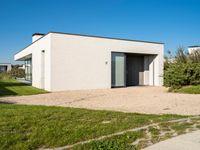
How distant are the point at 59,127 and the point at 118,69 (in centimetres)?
1468

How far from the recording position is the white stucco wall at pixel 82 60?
16.2 m

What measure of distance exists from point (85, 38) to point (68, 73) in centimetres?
307

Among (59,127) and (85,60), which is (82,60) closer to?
(85,60)

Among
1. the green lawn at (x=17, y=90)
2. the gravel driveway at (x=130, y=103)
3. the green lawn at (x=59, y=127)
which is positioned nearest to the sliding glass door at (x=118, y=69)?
the green lawn at (x=17, y=90)

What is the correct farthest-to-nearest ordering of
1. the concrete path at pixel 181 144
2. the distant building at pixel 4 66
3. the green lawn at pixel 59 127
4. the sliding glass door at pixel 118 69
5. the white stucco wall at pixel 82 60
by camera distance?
the distant building at pixel 4 66, the sliding glass door at pixel 118 69, the white stucco wall at pixel 82 60, the green lawn at pixel 59 127, the concrete path at pixel 181 144

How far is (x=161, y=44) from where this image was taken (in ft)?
72.4

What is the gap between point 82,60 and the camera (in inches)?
683

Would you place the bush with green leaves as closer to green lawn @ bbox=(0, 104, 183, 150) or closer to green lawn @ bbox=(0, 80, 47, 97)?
green lawn @ bbox=(0, 80, 47, 97)

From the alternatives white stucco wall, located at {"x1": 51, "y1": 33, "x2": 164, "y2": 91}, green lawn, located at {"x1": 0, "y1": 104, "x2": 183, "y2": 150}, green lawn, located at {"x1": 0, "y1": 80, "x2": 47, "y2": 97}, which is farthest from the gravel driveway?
white stucco wall, located at {"x1": 51, "y1": 33, "x2": 164, "y2": 91}

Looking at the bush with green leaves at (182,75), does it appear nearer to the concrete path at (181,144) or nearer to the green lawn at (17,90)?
the green lawn at (17,90)

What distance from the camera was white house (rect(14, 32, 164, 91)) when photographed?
16.2 metres

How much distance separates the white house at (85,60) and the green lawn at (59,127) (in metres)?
9.58

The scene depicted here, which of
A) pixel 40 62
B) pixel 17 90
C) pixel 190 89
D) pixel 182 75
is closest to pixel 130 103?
pixel 190 89

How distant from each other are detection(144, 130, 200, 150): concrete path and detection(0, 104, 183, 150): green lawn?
63 centimetres
